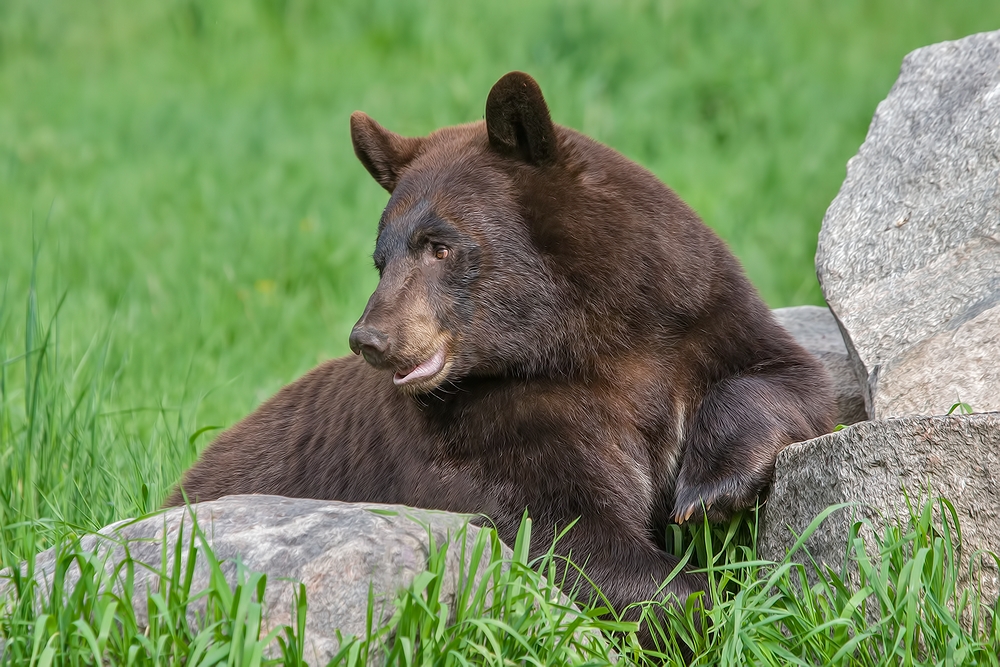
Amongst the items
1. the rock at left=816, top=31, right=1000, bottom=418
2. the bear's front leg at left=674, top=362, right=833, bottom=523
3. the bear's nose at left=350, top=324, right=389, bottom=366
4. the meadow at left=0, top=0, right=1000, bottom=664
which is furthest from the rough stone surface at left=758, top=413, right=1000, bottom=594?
the meadow at left=0, top=0, right=1000, bottom=664

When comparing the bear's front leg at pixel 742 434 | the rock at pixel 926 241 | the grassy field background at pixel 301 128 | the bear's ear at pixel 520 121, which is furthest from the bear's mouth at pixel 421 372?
the grassy field background at pixel 301 128

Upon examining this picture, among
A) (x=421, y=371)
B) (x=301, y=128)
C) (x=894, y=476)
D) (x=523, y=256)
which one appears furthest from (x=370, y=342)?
(x=301, y=128)

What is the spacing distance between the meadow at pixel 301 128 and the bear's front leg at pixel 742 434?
9.11 ft

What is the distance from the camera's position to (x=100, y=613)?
2426 mm

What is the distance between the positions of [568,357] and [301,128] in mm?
7512

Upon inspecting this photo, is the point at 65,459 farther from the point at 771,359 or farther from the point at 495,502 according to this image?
the point at 771,359

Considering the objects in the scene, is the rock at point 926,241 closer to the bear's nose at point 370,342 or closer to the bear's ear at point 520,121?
the bear's ear at point 520,121

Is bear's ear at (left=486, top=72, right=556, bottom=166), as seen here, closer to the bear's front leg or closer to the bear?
the bear

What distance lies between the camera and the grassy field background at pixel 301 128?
7.26 metres

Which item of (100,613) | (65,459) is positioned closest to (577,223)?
(100,613)

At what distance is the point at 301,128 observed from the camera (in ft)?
33.8

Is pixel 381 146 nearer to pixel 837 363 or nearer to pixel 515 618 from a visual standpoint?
pixel 515 618

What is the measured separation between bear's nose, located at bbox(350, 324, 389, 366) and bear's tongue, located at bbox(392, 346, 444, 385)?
0.32 ft

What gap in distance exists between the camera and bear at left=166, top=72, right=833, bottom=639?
10.4 feet
